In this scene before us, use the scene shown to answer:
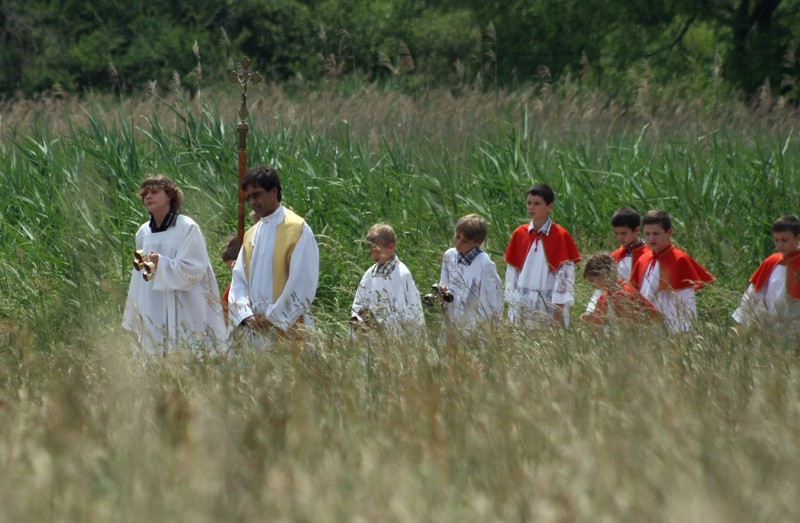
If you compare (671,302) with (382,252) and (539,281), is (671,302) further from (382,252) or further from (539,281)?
(382,252)

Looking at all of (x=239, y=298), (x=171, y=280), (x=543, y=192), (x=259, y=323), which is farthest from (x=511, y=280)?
(x=171, y=280)

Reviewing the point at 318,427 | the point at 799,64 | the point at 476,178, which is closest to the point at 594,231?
the point at 476,178

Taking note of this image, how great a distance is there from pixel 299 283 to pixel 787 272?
114 inches

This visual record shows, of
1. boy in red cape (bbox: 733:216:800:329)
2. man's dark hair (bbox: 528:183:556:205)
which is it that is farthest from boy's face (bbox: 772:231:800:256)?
man's dark hair (bbox: 528:183:556:205)

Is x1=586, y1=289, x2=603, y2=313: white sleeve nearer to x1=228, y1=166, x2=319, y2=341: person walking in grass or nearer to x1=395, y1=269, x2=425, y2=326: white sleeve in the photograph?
x1=395, y1=269, x2=425, y2=326: white sleeve

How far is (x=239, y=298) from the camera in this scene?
24.4ft

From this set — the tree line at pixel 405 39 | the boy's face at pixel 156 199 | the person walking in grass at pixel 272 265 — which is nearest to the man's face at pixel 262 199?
the person walking in grass at pixel 272 265

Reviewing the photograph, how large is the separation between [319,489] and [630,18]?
18.8 m

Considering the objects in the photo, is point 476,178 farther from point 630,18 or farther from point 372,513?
point 630,18

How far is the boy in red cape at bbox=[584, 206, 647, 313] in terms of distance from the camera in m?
8.41

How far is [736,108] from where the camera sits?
14.2 meters

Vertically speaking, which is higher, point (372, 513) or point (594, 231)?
point (372, 513)

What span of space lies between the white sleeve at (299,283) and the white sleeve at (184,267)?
0.47 metres

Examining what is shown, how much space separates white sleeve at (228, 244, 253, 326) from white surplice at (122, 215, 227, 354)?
0.30ft
